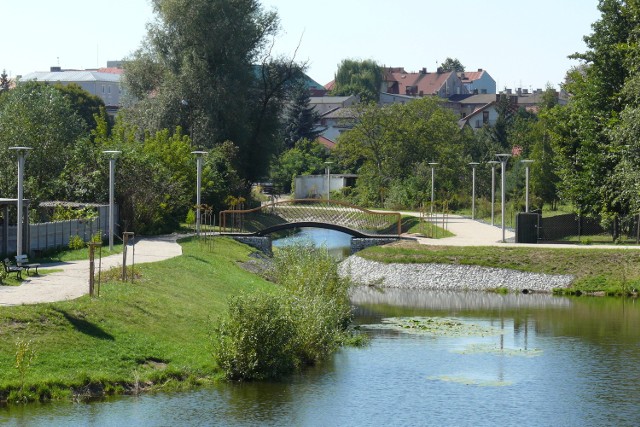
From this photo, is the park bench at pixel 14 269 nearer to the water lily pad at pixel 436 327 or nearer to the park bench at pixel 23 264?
the park bench at pixel 23 264

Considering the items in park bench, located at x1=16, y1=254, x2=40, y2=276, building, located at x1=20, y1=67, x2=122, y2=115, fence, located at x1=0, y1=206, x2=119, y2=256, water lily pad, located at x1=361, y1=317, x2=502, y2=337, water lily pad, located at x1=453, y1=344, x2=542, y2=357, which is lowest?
water lily pad, located at x1=453, y1=344, x2=542, y2=357

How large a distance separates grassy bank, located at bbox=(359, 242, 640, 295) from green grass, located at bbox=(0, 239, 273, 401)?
2238cm

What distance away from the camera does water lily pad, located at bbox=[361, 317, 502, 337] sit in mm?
41688

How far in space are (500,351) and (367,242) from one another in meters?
27.5

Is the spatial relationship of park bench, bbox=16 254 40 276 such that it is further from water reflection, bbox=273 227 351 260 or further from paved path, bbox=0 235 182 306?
water reflection, bbox=273 227 351 260

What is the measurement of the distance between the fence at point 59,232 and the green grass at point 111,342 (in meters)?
7.70

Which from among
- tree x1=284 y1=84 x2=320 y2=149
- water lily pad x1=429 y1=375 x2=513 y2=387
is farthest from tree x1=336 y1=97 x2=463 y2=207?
water lily pad x1=429 y1=375 x2=513 y2=387

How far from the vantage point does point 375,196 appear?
3765 inches

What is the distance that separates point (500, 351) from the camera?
3762cm

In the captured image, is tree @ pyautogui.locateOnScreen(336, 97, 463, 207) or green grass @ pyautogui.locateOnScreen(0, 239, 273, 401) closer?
green grass @ pyautogui.locateOnScreen(0, 239, 273, 401)

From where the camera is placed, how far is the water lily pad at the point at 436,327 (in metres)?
41.7

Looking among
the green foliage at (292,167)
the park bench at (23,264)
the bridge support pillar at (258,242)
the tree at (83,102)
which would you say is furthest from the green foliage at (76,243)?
the tree at (83,102)

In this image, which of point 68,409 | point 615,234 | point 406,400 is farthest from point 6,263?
point 615,234

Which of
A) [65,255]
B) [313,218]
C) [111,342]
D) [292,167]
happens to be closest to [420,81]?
[292,167]
